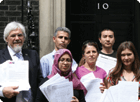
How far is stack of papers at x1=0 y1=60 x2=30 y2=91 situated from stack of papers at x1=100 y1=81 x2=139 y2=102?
103 cm

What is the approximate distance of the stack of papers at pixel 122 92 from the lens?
2.94 m

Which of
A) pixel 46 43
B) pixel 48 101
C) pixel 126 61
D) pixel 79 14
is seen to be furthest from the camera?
pixel 79 14

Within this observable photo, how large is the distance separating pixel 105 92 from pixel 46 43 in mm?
2810

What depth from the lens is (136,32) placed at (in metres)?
5.91

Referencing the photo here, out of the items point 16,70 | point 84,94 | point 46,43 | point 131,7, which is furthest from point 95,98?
point 131,7

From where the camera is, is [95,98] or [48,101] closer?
[48,101]

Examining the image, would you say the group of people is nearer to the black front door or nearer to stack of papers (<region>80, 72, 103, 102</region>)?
stack of papers (<region>80, 72, 103, 102</region>)

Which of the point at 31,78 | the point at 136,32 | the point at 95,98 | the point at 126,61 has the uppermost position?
the point at 136,32

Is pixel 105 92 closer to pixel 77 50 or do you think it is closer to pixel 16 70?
pixel 16 70

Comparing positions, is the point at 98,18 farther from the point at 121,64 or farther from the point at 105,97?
the point at 105,97

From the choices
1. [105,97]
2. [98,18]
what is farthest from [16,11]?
[105,97]

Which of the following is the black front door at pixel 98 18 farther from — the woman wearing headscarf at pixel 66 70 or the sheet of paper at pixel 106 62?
the woman wearing headscarf at pixel 66 70

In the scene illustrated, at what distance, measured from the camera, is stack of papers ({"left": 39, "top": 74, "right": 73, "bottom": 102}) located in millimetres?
2852

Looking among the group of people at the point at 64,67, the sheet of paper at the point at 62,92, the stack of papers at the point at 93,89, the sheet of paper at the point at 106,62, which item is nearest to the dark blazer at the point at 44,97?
the group of people at the point at 64,67
